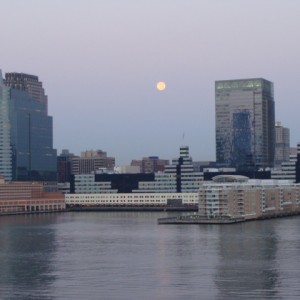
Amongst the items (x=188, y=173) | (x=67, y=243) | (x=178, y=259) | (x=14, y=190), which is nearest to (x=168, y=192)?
(x=188, y=173)

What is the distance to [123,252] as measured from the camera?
2616 inches

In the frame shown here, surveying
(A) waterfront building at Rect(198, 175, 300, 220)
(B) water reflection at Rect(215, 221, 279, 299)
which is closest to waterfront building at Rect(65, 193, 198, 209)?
(A) waterfront building at Rect(198, 175, 300, 220)

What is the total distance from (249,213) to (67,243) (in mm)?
44568

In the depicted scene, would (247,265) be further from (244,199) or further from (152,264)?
(244,199)

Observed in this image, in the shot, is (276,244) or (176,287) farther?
(276,244)

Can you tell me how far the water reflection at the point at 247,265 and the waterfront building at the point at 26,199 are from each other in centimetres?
8060


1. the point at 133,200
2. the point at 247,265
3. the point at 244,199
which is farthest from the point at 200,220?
the point at 133,200

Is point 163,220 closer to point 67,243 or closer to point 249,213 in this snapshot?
point 249,213

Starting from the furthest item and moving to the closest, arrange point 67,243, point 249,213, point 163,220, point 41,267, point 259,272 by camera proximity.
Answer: point 249,213, point 163,220, point 67,243, point 41,267, point 259,272

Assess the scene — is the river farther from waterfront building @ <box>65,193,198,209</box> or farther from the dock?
waterfront building @ <box>65,193,198,209</box>

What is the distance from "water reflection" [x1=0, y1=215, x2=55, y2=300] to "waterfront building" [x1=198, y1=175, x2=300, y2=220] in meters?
25.7

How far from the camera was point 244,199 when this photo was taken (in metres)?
115

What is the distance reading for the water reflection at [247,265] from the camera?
45091 mm

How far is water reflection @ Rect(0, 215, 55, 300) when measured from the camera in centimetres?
4622
